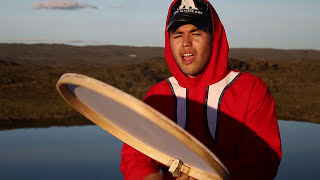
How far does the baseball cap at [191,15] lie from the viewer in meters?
2.03

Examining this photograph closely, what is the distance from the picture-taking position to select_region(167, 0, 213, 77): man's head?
2049mm

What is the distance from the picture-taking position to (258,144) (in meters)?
1.89

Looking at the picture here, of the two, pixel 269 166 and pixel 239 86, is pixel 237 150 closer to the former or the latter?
pixel 269 166

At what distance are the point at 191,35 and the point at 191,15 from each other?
4.5 inches

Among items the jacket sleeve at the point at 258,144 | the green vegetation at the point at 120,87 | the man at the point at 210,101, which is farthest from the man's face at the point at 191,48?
the green vegetation at the point at 120,87

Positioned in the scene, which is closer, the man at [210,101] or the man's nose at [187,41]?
the man at [210,101]

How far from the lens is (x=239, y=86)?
2.13m

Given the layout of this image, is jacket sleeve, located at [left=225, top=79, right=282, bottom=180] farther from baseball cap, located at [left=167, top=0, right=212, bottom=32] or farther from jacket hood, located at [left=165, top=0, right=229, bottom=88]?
baseball cap, located at [left=167, top=0, right=212, bottom=32]

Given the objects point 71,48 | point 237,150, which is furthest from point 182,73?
point 71,48

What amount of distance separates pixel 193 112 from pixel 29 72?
21110 mm

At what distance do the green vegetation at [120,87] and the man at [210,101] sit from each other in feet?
33.9

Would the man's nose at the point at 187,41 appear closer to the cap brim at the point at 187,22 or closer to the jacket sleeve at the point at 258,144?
the cap brim at the point at 187,22

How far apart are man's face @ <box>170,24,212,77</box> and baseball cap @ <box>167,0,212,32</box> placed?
1.2 inches

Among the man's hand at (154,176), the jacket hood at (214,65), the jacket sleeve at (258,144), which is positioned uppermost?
the jacket hood at (214,65)
